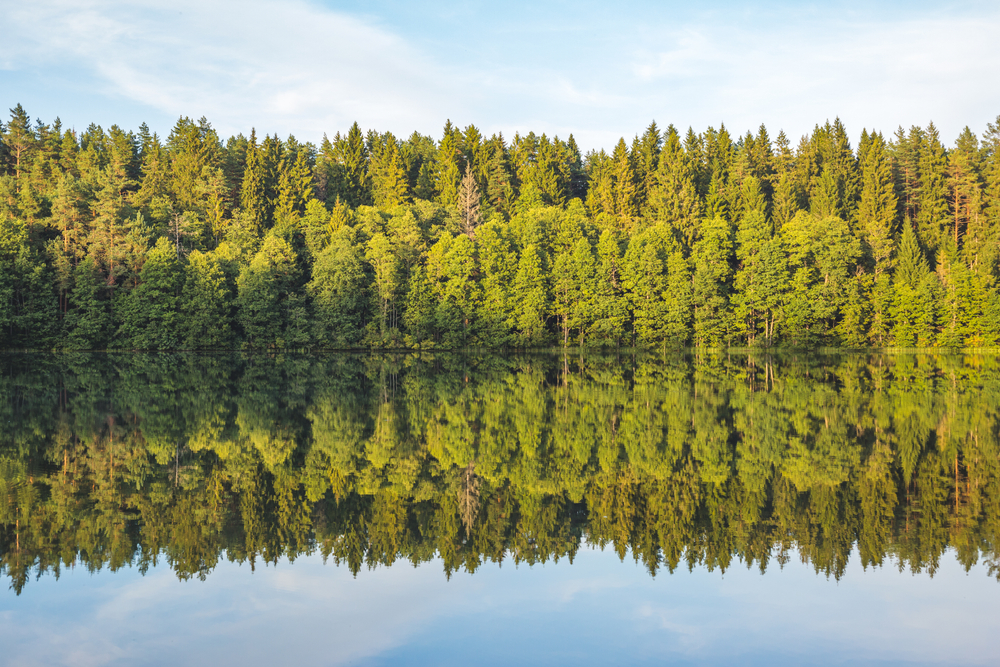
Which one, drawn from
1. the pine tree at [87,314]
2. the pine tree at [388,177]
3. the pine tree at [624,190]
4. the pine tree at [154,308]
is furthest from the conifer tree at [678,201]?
the pine tree at [87,314]

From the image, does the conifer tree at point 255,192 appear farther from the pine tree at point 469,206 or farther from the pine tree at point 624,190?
the pine tree at point 624,190

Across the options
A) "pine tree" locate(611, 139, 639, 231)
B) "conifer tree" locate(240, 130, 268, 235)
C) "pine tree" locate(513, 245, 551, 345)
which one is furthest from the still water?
"pine tree" locate(611, 139, 639, 231)

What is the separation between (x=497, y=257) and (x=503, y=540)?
61679 mm

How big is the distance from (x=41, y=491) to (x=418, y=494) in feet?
20.1

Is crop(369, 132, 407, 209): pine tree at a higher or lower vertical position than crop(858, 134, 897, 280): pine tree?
higher

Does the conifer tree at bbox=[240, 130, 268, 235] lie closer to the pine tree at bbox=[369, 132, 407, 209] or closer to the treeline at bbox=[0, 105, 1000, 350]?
the treeline at bbox=[0, 105, 1000, 350]

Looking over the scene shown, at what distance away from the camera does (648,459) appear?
14984 millimetres

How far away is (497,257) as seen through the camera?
71250 millimetres

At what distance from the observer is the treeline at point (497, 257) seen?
6525cm

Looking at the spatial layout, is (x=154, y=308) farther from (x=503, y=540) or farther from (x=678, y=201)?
(x=503, y=540)

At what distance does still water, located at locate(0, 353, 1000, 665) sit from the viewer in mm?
7688

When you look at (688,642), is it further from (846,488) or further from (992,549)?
(846,488)

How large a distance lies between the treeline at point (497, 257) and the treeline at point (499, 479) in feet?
136

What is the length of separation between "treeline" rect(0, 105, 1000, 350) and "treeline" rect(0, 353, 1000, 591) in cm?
4160
